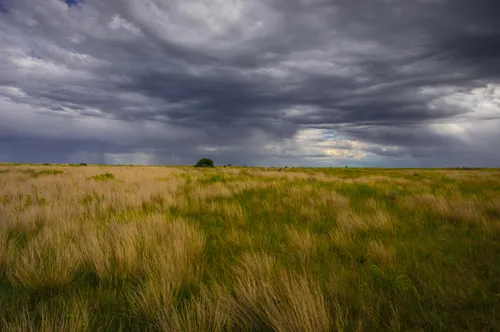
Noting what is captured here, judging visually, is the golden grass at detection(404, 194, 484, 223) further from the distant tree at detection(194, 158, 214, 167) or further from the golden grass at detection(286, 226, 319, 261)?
the distant tree at detection(194, 158, 214, 167)

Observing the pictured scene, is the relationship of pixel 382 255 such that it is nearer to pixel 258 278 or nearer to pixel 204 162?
pixel 258 278

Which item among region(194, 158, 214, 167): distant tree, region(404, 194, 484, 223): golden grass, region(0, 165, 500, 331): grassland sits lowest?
region(0, 165, 500, 331): grassland

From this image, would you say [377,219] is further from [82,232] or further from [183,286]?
[82,232]

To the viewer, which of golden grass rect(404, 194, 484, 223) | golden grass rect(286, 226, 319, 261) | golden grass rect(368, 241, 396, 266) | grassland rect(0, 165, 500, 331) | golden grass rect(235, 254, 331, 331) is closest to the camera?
golden grass rect(235, 254, 331, 331)

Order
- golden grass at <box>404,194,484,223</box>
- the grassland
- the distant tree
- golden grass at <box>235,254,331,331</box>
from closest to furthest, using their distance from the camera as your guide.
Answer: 1. golden grass at <box>235,254,331,331</box>
2. the grassland
3. golden grass at <box>404,194,484,223</box>
4. the distant tree

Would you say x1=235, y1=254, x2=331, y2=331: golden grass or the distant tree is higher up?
the distant tree

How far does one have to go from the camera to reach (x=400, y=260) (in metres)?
3.13

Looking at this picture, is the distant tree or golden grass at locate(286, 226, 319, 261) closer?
golden grass at locate(286, 226, 319, 261)

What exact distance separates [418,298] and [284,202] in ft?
17.5

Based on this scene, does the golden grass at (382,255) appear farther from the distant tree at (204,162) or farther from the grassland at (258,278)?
the distant tree at (204,162)

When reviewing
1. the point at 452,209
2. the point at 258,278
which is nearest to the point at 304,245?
the point at 258,278

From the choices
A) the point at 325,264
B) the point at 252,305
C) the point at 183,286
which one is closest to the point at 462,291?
the point at 325,264

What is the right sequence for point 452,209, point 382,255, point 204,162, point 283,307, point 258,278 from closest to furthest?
1. point 283,307
2. point 258,278
3. point 382,255
4. point 452,209
5. point 204,162

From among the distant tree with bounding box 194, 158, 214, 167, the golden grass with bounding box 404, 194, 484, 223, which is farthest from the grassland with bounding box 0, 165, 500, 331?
the distant tree with bounding box 194, 158, 214, 167
